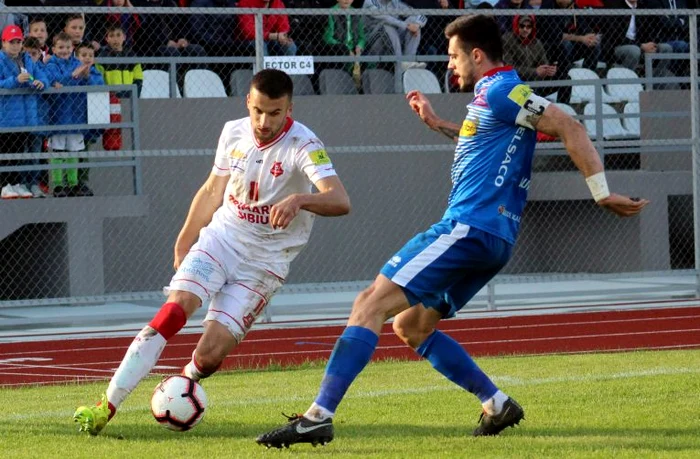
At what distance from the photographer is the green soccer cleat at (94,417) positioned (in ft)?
22.4

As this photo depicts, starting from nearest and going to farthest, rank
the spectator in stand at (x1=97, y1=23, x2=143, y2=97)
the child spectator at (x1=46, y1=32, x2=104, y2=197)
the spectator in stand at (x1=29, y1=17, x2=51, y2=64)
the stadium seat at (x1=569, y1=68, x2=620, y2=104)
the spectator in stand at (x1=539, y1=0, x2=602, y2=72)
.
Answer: the child spectator at (x1=46, y1=32, x2=104, y2=197)
the spectator in stand at (x1=29, y1=17, x2=51, y2=64)
the spectator in stand at (x1=97, y1=23, x2=143, y2=97)
the spectator in stand at (x1=539, y1=0, x2=602, y2=72)
the stadium seat at (x1=569, y1=68, x2=620, y2=104)

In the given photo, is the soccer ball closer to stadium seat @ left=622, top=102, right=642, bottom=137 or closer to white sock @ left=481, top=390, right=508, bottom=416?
white sock @ left=481, top=390, right=508, bottom=416

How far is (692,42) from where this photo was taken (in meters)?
14.9

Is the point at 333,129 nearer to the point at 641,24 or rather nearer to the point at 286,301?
the point at 286,301

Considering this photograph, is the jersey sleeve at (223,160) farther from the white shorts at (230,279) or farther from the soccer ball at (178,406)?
the soccer ball at (178,406)

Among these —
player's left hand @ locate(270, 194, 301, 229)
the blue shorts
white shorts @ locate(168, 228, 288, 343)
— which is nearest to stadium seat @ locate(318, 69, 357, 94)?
white shorts @ locate(168, 228, 288, 343)

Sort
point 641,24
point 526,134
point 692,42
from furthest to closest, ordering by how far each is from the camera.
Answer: point 641,24, point 692,42, point 526,134

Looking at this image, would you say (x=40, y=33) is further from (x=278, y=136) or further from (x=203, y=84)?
(x=278, y=136)

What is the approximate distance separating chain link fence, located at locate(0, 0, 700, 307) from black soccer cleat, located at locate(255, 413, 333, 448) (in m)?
7.46

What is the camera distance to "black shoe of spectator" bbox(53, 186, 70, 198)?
51.4ft

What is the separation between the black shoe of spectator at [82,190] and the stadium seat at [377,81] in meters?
4.20

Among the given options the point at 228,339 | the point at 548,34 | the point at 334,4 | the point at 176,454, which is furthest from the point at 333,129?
the point at 176,454

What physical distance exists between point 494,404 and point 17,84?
877 cm

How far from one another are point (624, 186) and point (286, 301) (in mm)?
5331
